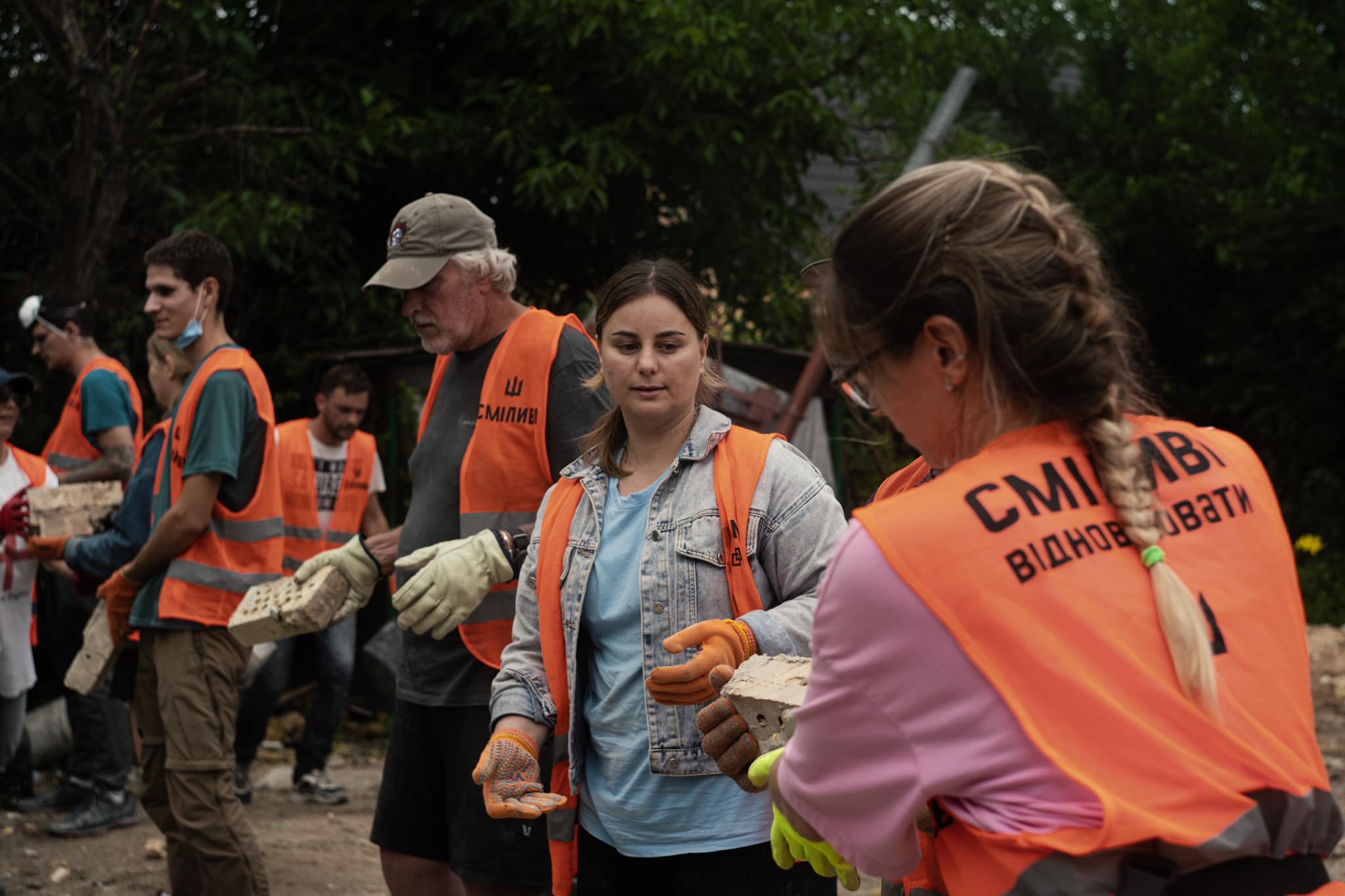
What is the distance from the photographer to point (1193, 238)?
14.5 m

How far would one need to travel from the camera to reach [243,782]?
646cm

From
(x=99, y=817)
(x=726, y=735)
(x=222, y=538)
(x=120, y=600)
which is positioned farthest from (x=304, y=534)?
(x=726, y=735)

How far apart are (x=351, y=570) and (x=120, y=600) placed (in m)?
1.14

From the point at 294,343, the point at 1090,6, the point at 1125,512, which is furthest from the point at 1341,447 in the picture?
the point at 1125,512

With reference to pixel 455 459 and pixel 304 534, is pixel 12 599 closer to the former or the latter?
pixel 304 534

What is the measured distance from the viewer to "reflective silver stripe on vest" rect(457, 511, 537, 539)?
11.0 feet

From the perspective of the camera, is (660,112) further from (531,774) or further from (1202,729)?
(1202,729)

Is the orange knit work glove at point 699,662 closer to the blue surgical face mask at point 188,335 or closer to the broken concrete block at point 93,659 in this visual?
the blue surgical face mask at point 188,335

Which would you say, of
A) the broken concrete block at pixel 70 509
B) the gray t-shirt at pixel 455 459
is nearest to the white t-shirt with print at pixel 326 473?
the broken concrete block at pixel 70 509

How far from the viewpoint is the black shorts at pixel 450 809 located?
10.6 ft

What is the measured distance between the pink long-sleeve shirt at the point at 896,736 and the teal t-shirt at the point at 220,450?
287 cm

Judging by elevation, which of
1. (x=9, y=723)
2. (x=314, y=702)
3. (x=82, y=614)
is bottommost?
(x=314, y=702)

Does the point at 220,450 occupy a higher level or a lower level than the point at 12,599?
higher

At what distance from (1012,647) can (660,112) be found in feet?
23.4
